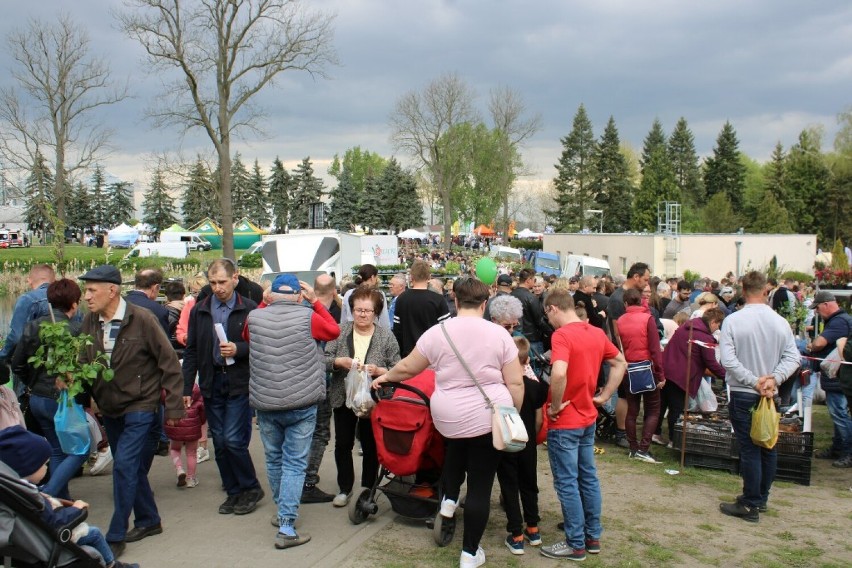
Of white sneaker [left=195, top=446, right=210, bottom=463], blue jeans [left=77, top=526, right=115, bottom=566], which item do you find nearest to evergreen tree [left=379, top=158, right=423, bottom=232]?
white sneaker [left=195, top=446, right=210, bottom=463]

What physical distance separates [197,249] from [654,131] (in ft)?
176

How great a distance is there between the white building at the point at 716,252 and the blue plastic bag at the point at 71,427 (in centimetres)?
3092

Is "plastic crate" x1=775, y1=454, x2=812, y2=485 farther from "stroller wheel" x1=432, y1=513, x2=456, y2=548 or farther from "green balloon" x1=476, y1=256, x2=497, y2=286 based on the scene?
"green balloon" x1=476, y1=256, x2=497, y2=286

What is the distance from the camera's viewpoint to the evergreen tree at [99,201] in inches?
3570

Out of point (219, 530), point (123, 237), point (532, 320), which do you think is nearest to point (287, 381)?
point (219, 530)

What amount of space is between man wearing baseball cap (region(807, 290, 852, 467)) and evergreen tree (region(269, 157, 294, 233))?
78.1 m

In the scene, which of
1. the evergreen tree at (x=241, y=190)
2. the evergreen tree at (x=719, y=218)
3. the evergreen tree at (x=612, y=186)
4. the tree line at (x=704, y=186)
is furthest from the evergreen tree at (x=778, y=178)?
the evergreen tree at (x=241, y=190)

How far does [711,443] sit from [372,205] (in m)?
79.1

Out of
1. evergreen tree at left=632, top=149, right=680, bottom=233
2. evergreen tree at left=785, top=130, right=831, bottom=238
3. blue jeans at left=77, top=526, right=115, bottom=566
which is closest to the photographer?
blue jeans at left=77, top=526, right=115, bottom=566

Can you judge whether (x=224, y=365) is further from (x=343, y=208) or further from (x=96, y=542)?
(x=343, y=208)

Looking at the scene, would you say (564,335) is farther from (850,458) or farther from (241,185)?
(241,185)

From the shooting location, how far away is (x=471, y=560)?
456 centimetres

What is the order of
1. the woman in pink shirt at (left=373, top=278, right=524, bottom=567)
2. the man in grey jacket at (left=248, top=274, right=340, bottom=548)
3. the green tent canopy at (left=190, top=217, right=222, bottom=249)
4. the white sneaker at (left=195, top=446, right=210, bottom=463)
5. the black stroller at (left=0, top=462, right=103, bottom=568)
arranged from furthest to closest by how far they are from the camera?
1. the green tent canopy at (left=190, top=217, right=222, bottom=249)
2. the white sneaker at (left=195, top=446, right=210, bottom=463)
3. the man in grey jacket at (left=248, top=274, right=340, bottom=548)
4. the woman in pink shirt at (left=373, top=278, right=524, bottom=567)
5. the black stroller at (left=0, top=462, right=103, bottom=568)

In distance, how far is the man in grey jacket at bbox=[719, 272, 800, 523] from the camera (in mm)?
5734
